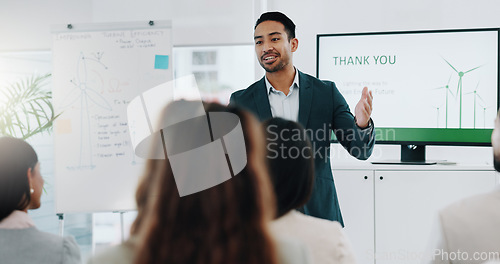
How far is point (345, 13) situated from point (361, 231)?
1.66 m

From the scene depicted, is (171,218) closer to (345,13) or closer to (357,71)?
(357,71)

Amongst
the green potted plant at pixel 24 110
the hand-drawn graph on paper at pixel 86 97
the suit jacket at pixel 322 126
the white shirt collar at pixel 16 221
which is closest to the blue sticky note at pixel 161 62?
the hand-drawn graph on paper at pixel 86 97

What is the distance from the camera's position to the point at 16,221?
147cm

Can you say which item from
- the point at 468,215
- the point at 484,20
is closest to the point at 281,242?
the point at 468,215

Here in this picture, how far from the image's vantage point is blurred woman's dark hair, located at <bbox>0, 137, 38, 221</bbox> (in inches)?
58.5

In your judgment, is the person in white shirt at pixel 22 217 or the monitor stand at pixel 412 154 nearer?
the person in white shirt at pixel 22 217

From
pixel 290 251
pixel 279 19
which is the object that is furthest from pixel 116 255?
pixel 279 19

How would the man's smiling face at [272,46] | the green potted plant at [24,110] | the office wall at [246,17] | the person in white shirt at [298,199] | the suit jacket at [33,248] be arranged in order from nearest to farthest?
the person in white shirt at [298,199]
the suit jacket at [33,248]
the man's smiling face at [272,46]
the green potted plant at [24,110]
the office wall at [246,17]

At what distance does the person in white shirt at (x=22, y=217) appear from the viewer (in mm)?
1379

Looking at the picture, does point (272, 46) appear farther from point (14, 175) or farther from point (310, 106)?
point (14, 175)

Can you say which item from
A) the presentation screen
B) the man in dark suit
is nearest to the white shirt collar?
the man in dark suit

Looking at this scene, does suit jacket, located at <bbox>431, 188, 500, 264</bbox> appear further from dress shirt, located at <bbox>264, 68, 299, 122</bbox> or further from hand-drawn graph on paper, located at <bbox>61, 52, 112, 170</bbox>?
hand-drawn graph on paper, located at <bbox>61, 52, 112, 170</bbox>

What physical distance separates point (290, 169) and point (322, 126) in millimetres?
1059

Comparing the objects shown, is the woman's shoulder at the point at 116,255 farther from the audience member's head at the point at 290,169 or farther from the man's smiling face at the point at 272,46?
the man's smiling face at the point at 272,46
